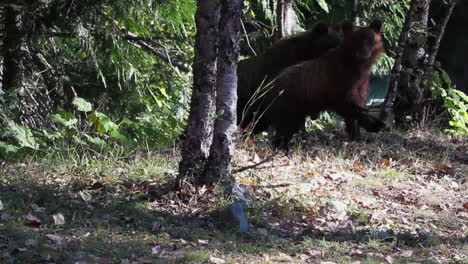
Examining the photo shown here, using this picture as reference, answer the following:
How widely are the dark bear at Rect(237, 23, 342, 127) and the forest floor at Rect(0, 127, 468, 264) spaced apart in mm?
1983

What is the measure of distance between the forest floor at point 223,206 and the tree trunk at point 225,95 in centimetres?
22

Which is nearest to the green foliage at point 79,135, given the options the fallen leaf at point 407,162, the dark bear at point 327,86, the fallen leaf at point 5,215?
the dark bear at point 327,86

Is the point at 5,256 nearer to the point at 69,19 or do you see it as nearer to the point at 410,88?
the point at 69,19

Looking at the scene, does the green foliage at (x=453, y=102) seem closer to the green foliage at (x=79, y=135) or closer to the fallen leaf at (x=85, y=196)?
the green foliage at (x=79, y=135)

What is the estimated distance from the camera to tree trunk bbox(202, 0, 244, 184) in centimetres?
575

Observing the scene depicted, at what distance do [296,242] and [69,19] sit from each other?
413 centimetres

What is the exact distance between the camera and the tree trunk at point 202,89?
5.74m

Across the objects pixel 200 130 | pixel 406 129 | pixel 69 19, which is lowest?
pixel 406 129

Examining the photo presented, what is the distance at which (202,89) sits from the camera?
18.9 feet

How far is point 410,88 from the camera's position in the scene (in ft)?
35.4

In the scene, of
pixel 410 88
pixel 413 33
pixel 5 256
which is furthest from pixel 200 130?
pixel 410 88

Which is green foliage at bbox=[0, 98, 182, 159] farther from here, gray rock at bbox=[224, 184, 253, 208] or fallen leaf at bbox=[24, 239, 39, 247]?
fallen leaf at bbox=[24, 239, 39, 247]

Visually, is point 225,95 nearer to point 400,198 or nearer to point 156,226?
point 156,226

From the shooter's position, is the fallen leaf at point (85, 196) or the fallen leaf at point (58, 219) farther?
the fallen leaf at point (85, 196)
